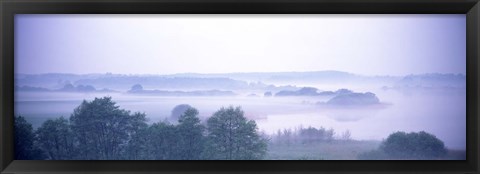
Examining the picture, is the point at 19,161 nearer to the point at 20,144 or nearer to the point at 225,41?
the point at 20,144

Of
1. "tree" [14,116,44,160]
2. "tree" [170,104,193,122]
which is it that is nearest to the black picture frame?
"tree" [14,116,44,160]

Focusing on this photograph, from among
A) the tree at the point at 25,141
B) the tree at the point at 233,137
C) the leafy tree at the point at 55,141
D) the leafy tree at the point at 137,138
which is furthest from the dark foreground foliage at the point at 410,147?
the tree at the point at 25,141

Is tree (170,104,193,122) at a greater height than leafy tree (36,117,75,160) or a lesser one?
greater

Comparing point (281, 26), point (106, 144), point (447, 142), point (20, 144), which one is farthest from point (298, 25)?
point (20, 144)

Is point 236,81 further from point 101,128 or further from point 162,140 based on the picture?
point 101,128

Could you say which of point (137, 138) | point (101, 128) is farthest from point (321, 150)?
point (101, 128)

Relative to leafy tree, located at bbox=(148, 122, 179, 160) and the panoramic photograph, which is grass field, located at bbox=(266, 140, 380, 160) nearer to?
the panoramic photograph

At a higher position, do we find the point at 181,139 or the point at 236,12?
the point at 236,12
